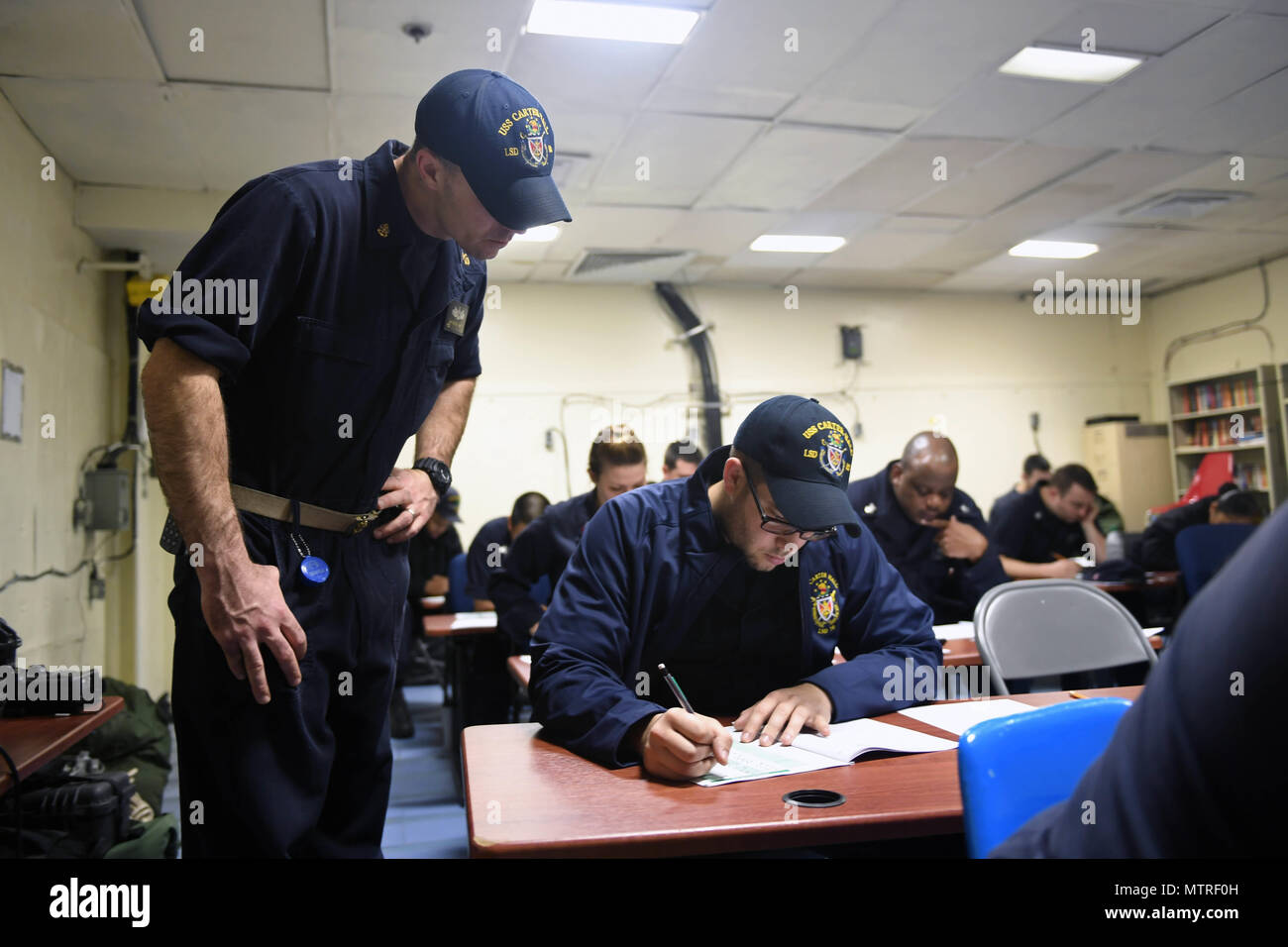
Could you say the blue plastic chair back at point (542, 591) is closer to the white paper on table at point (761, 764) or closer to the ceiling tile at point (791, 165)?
the ceiling tile at point (791, 165)

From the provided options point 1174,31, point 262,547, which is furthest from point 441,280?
point 1174,31

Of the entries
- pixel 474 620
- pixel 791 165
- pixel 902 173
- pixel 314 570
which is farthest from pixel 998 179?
pixel 314 570

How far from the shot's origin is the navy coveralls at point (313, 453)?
44.1 inches

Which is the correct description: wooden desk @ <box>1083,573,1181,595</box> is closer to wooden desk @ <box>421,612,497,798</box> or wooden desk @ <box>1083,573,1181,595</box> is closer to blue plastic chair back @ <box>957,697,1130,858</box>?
wooden desk @ <box>421,612,497,798</box>

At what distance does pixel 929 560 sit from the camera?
3600 millimetres

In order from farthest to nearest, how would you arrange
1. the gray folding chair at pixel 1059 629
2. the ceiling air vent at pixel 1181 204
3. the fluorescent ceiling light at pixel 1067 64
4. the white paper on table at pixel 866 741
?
the ceiling air vent at pixel 1181 204 → the fluorescent ceiling light at pixel 1067 64 → the gray folding chair at pixel 1059 629 → the white paper on table at pixel 866 741

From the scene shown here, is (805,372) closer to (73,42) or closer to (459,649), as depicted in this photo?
(459,649)

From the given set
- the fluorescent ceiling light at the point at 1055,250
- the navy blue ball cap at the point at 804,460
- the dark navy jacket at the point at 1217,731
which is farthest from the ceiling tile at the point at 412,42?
the fluorescent ceiling light at the point at 1055,250

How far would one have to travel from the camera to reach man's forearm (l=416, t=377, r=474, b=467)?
1.47 m

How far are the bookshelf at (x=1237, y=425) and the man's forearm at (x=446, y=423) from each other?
7107mm

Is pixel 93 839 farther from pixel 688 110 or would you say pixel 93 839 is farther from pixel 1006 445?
pixel 1006 445

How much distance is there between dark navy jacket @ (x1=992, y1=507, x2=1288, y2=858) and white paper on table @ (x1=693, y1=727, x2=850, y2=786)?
806mm

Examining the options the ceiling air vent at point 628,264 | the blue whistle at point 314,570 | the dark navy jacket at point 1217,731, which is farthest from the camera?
the ceiling air vent at point 628,264

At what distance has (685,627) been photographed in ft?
5.38
